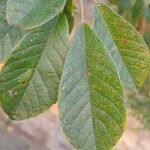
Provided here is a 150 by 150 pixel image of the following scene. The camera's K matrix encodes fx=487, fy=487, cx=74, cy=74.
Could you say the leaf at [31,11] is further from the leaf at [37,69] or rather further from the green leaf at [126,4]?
the green leaf at [126,4]

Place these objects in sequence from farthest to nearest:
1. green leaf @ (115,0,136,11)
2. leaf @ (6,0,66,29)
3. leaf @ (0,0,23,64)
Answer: green leaf @ (115,0,136,11) → leaf @ (0,0,23,64) → leaf @ (6,0,66,29)

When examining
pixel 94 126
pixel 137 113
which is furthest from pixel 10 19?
pixel 137 113

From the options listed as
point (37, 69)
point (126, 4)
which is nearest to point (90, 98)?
point (37, 69)

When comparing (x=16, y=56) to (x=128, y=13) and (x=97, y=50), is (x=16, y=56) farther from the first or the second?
(x=128, y=13)

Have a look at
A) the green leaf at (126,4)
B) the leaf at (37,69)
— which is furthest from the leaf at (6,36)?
the green leaf at (126,4)

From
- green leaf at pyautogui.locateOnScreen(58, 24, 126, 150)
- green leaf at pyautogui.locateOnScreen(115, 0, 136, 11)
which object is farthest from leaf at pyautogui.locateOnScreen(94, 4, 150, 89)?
green leaf at pyautogui.locateOnScreen(115, 0, 136, 11)

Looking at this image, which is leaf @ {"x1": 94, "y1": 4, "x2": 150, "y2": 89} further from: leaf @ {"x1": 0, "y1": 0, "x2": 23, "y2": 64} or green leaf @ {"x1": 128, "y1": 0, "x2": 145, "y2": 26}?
green leaf @ {"x1": 128, "y1": 0, "x2": 145, "y2": 26}
